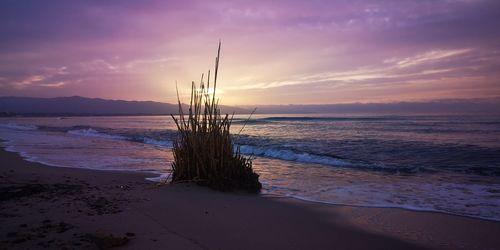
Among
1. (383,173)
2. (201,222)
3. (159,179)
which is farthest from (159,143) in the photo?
(201,222)

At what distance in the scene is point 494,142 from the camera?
1587cm

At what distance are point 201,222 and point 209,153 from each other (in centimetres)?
241

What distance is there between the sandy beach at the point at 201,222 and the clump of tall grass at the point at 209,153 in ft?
1.40

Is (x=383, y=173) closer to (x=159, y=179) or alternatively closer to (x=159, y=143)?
(x=159, y=179)

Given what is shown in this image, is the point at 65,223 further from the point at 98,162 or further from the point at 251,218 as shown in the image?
the point at 98,162

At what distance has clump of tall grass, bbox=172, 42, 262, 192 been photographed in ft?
22.6

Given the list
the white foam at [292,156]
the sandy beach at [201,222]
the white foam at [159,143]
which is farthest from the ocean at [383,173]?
the white foam at [159,143]

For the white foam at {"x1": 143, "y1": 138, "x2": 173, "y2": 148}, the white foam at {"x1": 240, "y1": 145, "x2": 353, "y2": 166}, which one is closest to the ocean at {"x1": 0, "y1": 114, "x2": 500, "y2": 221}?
the white foam at {"x1": 240, "y1": 145, "x2": 353, "y2": 166}

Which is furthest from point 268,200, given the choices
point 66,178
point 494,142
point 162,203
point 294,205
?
point 494,142

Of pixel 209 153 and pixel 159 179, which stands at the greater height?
pixel 209 153

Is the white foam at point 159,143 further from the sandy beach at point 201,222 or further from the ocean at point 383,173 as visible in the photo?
the sandy beach at point 201,222

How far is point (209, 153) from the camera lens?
6922 millimetres

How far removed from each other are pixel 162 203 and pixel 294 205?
6.65ft

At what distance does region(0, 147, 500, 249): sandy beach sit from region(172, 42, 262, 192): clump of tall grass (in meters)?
0.43
